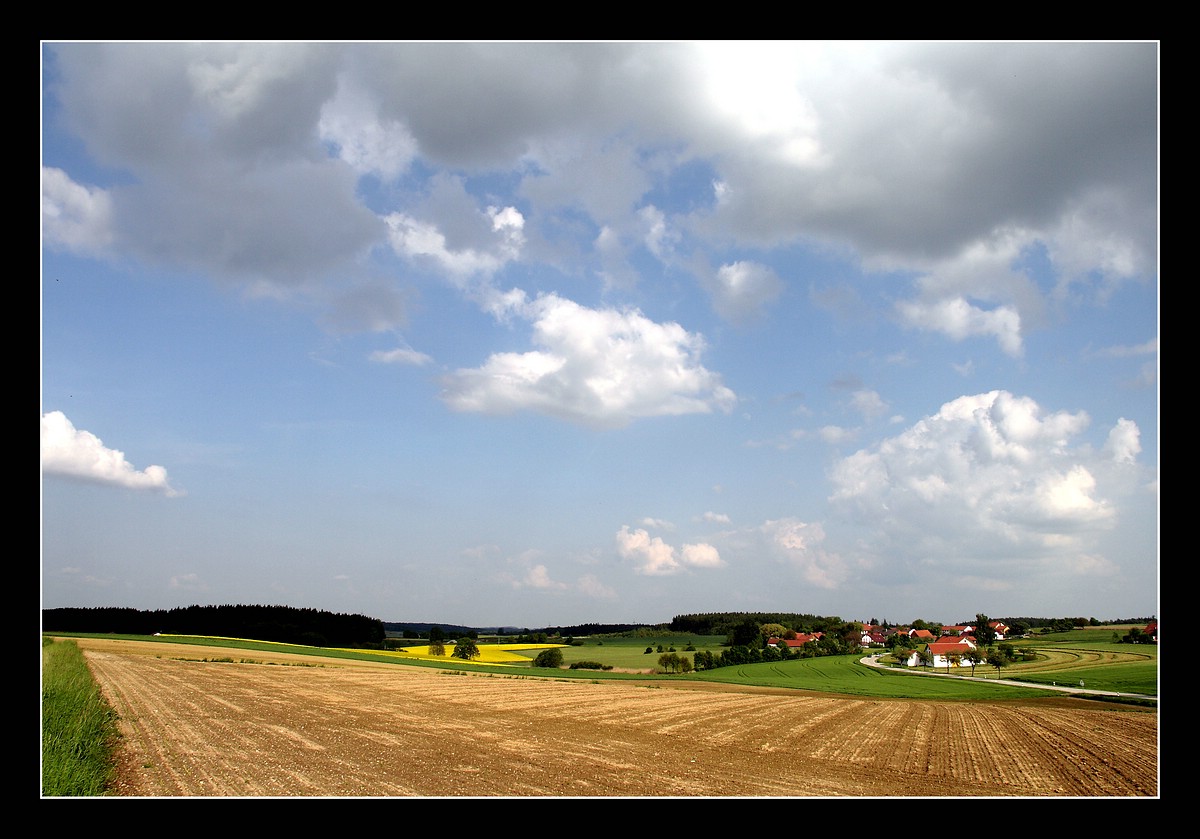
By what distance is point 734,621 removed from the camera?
131250 millimetres

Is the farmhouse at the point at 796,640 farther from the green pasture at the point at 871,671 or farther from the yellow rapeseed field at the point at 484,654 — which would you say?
the yellow rapeseed field at the point at 484,654

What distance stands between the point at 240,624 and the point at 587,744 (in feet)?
300

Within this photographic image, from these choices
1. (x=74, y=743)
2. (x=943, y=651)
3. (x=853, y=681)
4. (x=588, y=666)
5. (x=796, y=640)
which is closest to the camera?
(x=74, y=743)

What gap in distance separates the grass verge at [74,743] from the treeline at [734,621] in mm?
118429

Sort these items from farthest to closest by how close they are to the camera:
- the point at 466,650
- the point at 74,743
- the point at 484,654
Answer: the point at 484,654 → the point at 466,650 → the point at 74,743

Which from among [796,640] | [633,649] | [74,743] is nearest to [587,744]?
[74,743]

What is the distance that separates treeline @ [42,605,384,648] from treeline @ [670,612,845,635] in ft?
212

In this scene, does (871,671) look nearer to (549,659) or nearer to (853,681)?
(853,681)

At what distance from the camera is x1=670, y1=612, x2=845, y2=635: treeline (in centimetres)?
13450

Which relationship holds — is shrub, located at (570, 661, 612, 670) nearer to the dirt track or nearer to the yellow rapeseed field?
the yellow rapeseed field

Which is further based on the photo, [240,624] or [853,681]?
[240,624]

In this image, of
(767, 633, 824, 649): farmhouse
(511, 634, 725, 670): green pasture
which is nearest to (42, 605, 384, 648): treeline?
(511, 634, 725, 670): green pasture

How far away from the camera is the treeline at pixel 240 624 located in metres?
88.1
